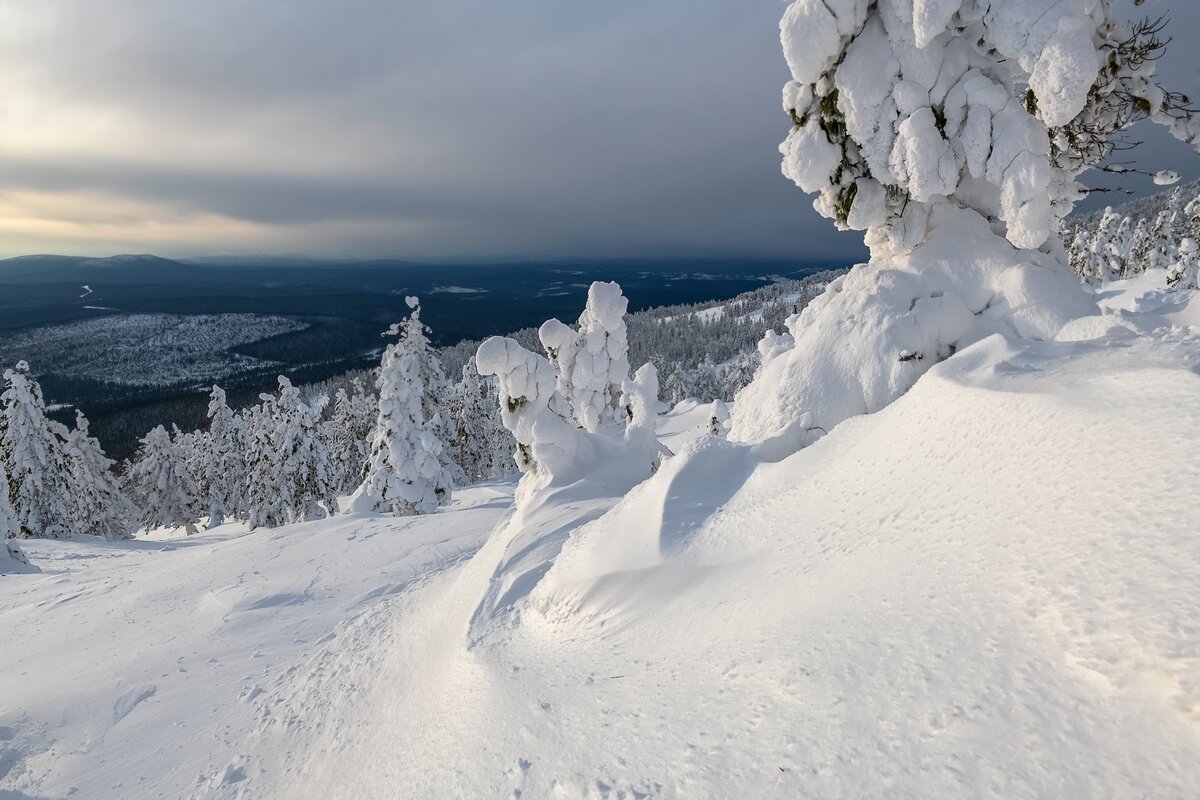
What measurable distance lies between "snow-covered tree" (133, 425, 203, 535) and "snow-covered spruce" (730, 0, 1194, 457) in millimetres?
43842

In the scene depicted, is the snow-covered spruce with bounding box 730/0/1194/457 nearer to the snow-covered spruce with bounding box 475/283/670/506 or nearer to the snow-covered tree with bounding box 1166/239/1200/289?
the snow-covered spruce with bounding box 475/283/670/506

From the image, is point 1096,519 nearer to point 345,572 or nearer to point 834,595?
point 834,595

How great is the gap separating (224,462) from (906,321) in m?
41.8

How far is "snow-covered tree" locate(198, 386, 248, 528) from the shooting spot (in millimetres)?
36500

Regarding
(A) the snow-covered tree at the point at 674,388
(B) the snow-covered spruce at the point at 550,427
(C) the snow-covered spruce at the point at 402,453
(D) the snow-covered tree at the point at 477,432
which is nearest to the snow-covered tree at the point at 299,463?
(C) the snow-covered spruce at the point at 402,453

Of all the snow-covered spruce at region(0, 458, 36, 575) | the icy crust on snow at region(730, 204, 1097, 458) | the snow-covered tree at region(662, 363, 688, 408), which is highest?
the icy crust on snow at region(730, 204, 1097, 458)

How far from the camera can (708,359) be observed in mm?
124938

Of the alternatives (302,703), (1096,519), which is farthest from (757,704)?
(302,703)

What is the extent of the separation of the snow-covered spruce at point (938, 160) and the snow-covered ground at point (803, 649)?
109 centimetres

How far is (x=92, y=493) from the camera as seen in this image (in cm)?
3128

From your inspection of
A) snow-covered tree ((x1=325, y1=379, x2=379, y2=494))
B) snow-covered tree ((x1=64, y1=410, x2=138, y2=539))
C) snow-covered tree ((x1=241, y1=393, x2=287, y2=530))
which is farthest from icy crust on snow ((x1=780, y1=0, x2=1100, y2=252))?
snow-covered tree ((x1=325, y1=379, x2=379, y2=494))

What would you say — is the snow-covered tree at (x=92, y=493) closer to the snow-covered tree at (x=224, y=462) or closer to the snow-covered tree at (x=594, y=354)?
the snow-covered tree at (x=224, y=462)

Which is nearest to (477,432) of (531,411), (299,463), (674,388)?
(299,463)

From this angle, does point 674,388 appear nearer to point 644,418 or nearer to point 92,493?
point 92,493
